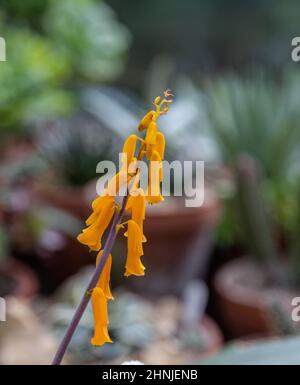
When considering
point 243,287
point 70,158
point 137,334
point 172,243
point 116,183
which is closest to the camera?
point 116,183

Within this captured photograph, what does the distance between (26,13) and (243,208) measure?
49.1 inches

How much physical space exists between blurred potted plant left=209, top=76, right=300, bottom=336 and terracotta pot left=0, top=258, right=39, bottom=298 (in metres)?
0.40

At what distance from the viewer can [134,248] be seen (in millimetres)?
236

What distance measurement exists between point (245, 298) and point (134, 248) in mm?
1186

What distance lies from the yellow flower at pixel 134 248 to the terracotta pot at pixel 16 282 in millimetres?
1207

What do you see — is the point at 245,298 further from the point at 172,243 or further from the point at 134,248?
the point at 134,248

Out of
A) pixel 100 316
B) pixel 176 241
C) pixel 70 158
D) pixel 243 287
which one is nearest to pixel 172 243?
pixel 176 241

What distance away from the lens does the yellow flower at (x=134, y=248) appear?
0.23 meters

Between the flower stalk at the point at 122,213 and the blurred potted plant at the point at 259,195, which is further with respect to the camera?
the blurred potted plant at the point at 259,195

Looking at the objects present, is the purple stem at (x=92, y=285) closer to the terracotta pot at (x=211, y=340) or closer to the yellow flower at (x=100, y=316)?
the yellow flower at (x=100, y=316)

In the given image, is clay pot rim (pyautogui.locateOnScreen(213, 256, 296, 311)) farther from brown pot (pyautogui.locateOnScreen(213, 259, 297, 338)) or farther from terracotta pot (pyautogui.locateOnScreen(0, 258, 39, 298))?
terracotta pot (pyautogui.locateOnScreen(0, 258, 39, 298))

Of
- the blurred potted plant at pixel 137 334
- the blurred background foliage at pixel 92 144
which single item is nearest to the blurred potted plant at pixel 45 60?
the blurred background foliage at pixel 92 144

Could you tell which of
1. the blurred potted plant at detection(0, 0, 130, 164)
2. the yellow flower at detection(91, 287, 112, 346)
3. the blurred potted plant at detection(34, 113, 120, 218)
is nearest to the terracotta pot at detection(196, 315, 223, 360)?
the blurred potted plant at detection(34, 113, 120, 218)
